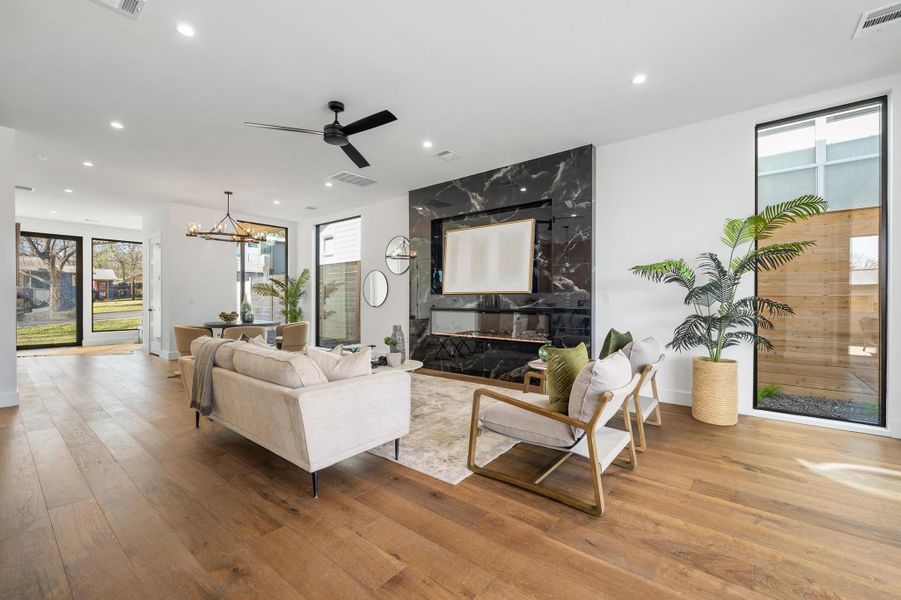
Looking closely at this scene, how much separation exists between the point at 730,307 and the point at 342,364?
11.4ft

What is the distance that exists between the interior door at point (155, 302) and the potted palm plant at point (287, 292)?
1.72m

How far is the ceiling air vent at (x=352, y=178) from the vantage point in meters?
5.51

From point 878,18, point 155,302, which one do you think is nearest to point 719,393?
point 878,18

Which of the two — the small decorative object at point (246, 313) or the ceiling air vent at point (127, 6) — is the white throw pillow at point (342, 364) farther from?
the small decorative object at point (246, 313)

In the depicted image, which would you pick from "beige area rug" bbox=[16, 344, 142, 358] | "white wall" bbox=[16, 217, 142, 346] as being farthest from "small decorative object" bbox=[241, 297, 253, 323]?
"white wall" bbox=[16, 217, 142, 346]

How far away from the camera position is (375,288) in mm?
7289

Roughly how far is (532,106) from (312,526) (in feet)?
12.3

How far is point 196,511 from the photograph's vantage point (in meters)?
2.11

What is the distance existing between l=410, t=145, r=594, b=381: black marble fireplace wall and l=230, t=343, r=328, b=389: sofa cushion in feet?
10.6

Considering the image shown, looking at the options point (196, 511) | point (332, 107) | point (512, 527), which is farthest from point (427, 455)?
point (332, 107)

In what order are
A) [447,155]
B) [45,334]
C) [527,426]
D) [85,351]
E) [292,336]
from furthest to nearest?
[45,334] → [85,351] → [292,336] → [447,155] → [527,426]

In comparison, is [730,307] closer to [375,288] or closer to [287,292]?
[375,288]

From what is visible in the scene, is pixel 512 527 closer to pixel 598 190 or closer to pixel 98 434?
pixel 98 434

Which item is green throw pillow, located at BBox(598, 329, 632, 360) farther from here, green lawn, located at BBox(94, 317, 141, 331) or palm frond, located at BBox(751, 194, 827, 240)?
green lawn, located at BBox(94, 317, 141, 331)
